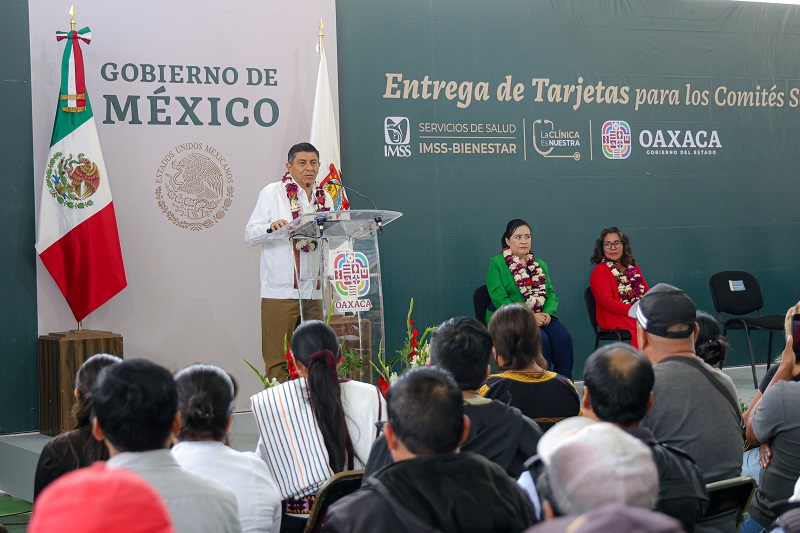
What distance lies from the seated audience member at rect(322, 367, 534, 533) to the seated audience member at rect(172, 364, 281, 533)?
0.50 m

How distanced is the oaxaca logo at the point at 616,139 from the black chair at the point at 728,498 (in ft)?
17.4

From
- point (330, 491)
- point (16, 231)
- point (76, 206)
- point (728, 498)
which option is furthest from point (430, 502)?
point (16, 231)

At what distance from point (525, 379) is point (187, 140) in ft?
12.5

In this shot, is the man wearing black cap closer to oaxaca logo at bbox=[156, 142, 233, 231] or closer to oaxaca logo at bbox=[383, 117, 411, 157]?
oaxaca logo at bbox=[156, 142, 233, 231]

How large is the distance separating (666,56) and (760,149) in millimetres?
1179

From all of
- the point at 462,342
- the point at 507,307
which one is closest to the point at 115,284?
the point at 507,307

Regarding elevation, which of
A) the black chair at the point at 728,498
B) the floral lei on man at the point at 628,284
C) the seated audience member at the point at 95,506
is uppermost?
the floral lei on man at the point at 628,284

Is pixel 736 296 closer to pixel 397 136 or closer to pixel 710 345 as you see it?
pixel 397 136

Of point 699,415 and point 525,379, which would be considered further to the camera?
point 525,379

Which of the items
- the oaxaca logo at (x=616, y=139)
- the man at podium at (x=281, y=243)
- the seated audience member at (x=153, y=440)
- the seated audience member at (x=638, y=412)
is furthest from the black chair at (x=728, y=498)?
the oaxaca logo at (x=616, y=139)

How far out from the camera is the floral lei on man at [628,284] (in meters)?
6.71

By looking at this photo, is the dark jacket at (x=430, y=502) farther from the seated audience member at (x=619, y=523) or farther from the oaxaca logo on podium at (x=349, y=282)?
the oaxaca logo on podium at (x=349, y=282)

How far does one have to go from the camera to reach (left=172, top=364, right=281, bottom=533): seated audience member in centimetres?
215

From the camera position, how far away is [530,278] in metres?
6.41
